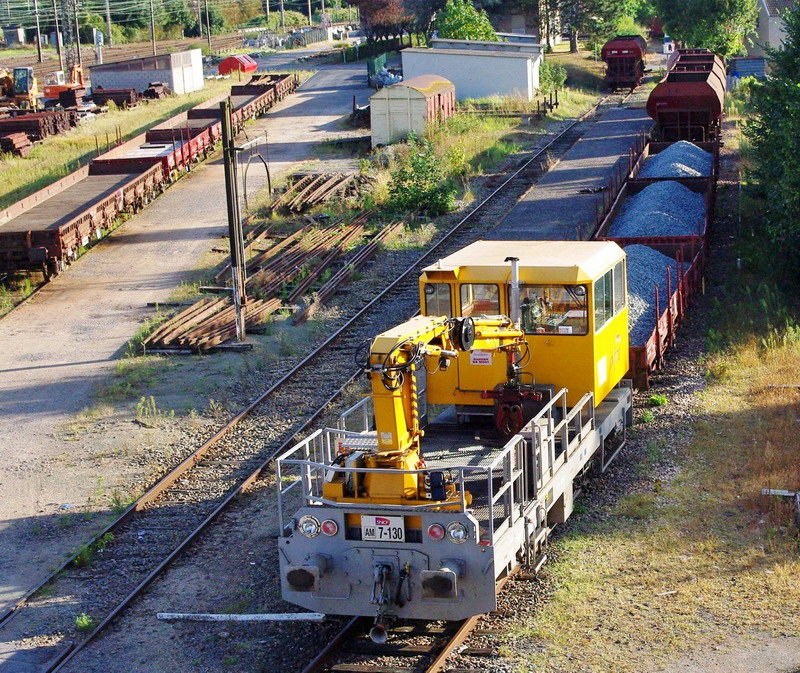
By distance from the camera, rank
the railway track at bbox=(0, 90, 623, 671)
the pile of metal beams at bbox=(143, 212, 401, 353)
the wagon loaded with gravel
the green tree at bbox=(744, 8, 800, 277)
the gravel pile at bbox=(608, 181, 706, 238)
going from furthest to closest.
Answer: the gravel pile at bbox=(608, 181, 706, 238)
the green tree at bbox=(744, 8, 800, 277)
the pile of metal beams at bbox=(143, 212, 401, 353)
the wagon loaded with gravel
the railway track at bbox=(0, 90, 623, 671)

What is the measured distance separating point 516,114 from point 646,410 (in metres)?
31.0

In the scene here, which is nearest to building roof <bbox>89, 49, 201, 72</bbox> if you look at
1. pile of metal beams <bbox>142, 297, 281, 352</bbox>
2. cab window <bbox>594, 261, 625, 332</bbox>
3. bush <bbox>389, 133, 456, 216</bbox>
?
bush <bbox>389, 133, 456, 216</bbox>

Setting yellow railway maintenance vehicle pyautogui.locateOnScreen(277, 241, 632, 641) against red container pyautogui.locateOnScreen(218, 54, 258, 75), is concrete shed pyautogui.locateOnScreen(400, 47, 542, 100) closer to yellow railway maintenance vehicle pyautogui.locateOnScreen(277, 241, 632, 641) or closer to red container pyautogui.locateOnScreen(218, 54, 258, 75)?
red container pyautogui.locateOnScreen(218, 54, 258, 75)

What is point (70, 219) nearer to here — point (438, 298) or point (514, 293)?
point (438, 298)

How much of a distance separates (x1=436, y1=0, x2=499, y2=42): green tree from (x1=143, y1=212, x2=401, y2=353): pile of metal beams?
93.7ft

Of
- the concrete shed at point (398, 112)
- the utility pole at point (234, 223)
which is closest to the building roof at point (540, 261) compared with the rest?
the utility pole at point (234, 223)

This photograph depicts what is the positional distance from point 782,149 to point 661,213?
104 inches

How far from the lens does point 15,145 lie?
→ 40.1 meters

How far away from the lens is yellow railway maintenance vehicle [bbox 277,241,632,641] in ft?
29.6

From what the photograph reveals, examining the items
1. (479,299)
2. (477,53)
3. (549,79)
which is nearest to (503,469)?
(479,299)

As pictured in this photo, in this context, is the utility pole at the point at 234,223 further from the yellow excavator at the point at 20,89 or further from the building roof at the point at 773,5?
the building roof at the point at 773,5

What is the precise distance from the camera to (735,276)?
2170 cm

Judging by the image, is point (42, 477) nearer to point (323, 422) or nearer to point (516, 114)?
point (323, 422)

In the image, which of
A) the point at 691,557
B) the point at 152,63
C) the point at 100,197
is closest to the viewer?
Result: the point at 691,557
